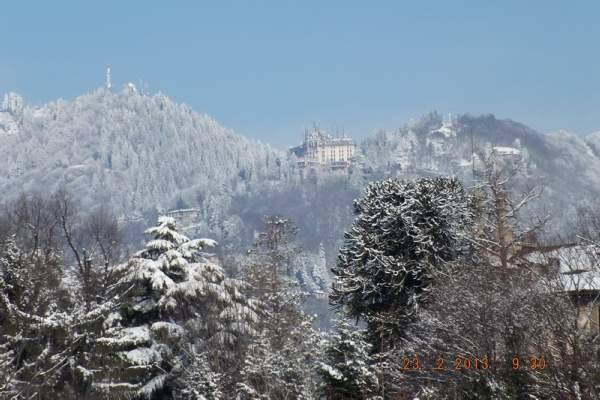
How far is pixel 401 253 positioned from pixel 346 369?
28.5ft

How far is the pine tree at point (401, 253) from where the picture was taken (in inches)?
1035

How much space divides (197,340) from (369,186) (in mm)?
10611

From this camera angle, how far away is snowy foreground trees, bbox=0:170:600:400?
54.3 feet

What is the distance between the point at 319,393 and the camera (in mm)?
20234

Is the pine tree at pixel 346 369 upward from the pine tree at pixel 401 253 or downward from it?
downward

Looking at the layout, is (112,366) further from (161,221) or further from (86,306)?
(161,221)

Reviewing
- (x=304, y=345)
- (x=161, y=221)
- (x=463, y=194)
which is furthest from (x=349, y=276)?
(x=161, y=221)
